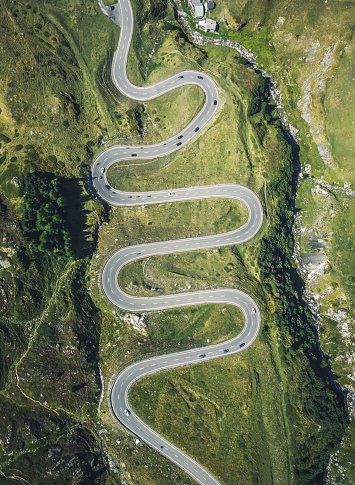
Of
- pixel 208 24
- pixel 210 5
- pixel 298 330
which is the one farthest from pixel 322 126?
pixel 298 330

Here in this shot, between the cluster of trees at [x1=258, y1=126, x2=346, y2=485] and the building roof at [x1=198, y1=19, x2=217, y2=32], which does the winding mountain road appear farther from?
the building roof at [x1=198, y1=19, x2=217, y2=32]

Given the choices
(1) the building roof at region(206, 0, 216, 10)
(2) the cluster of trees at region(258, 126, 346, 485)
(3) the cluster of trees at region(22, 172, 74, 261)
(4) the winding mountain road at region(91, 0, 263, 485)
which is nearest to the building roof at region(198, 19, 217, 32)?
(1) the building roof at region(206, 0, 216, 10)

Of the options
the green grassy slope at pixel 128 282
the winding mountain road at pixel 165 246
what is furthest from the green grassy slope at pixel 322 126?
the winding mountain road at pixel 165 246

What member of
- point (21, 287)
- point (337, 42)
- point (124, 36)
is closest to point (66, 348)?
point (21, 287)

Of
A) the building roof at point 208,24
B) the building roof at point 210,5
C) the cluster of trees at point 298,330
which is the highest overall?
the building roof at point 210,5

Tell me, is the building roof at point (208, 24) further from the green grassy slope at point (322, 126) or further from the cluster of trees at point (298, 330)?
the cluster of trees at point (298, 330)

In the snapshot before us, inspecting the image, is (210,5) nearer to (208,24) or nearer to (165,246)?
(208,24)
